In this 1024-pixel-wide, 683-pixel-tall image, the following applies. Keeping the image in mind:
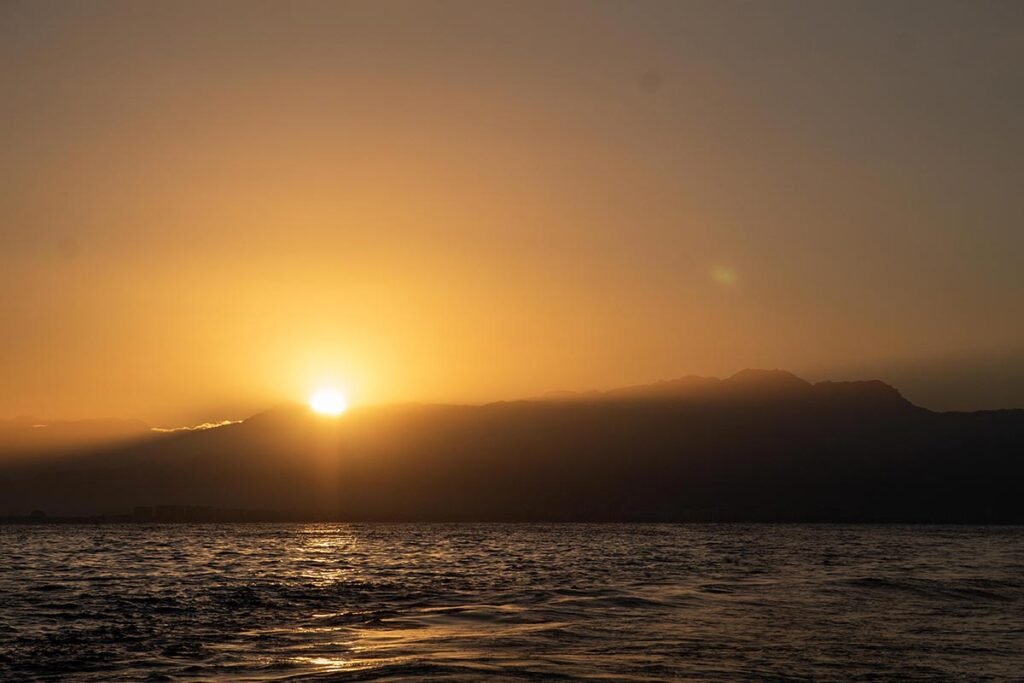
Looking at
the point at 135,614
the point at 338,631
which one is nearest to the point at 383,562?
the point at 135,614

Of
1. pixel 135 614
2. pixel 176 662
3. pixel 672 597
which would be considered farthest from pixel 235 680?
pixel 672 597

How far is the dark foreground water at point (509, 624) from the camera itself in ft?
86.3

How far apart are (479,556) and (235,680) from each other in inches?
2691

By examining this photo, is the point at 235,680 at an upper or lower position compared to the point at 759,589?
upper

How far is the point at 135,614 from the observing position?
3978 centimetres

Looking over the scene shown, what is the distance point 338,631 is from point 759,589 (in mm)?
27107

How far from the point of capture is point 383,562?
83562 mm

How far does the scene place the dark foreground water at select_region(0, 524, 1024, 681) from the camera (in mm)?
26312

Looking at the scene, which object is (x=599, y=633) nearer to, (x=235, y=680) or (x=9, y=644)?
(x=235, y=680)

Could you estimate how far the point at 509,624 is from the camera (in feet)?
120

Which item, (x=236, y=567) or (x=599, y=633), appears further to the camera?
(x=236, y=567)

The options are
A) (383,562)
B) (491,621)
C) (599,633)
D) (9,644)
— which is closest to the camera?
(9,644)

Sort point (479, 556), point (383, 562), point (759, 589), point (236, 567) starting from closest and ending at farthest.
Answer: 1. point (759, 589)
2. point (236, 567)
3. point (383, 562)
4. point (479, 556)

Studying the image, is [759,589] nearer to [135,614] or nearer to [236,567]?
[135,614]
